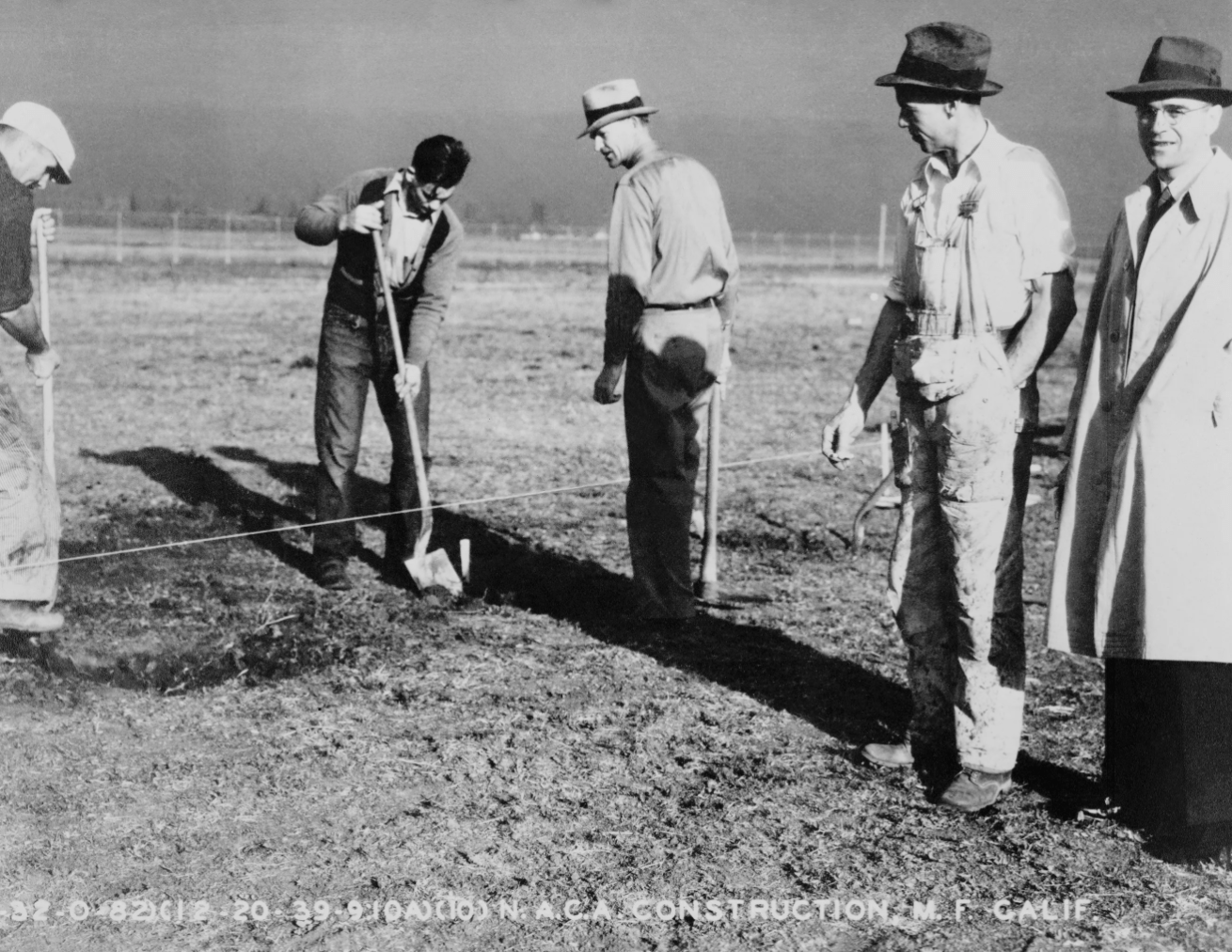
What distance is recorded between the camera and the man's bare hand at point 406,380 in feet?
22.2

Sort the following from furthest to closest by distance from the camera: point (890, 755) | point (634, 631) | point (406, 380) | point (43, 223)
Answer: point (406, 380) → point (634, 631) → point (43, 223) → point (890, 755)

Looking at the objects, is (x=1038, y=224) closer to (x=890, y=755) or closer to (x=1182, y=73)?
(x=1182, y=73)

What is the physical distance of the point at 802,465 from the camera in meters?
10.0

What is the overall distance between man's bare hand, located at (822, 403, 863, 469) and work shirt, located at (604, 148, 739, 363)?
177 centimetres

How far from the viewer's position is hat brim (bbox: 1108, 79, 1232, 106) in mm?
3709

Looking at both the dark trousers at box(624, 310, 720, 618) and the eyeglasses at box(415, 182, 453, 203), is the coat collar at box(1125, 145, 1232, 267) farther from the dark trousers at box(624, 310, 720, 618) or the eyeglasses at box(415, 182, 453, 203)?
the eyeglasses at box(415, 182, 453, 203)

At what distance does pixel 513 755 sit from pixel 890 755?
4.17 ft

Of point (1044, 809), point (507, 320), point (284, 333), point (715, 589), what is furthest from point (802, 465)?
point (507, 320)

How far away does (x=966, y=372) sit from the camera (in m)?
4.09

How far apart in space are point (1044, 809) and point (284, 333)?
1548cm

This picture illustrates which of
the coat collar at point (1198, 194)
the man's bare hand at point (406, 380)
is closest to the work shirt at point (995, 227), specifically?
the coat collar at point (1198, 194)

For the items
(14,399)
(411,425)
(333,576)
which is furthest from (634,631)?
(14,399)

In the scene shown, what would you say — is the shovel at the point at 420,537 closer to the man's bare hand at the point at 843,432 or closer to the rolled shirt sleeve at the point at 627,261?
the rolled shirt sleeve at the point at 627,261

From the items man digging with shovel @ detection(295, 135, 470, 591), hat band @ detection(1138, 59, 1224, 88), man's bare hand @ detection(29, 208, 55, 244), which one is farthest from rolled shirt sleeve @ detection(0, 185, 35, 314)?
hat band @ detection(1138, 59, 1224, 88)
